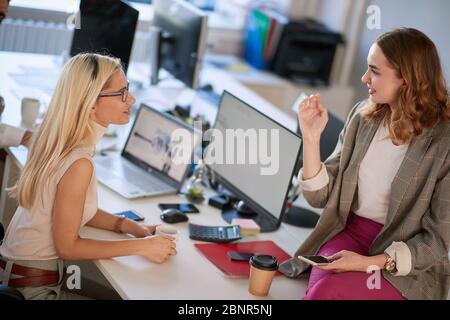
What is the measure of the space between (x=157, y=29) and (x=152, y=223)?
5.49 feet

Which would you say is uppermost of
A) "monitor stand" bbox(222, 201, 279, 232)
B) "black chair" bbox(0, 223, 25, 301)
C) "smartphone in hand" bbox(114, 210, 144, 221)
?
"monitor stand" bbox(222, 201, 279, 232)

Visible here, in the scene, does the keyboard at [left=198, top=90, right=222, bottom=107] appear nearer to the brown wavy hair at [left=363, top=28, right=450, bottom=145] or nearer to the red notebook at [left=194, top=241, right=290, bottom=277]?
the red notebook at [left=194, top=241, right=290, bottom=277]

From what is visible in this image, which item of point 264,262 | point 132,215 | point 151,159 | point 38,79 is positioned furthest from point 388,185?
point 38,79

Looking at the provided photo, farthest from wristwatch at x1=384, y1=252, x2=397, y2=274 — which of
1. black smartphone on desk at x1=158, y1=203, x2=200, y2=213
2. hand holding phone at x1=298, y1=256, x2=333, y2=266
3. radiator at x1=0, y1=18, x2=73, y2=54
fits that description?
radiator at x1=0, y1=18, x2=73, y2=54

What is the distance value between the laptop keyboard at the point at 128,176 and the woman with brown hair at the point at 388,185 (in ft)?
2.08

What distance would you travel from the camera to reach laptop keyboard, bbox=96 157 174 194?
2.73m

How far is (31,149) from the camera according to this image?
222 cm

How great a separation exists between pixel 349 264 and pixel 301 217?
60cm

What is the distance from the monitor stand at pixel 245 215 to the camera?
2.56m

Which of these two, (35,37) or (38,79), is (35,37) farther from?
(38,79)

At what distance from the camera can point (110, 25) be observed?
3314 millimetres

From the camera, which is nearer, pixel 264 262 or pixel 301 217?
pixel 264 262

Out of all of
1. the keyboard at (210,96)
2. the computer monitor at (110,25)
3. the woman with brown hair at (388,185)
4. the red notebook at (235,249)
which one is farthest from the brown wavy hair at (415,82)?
the keyboard at (210,96)
